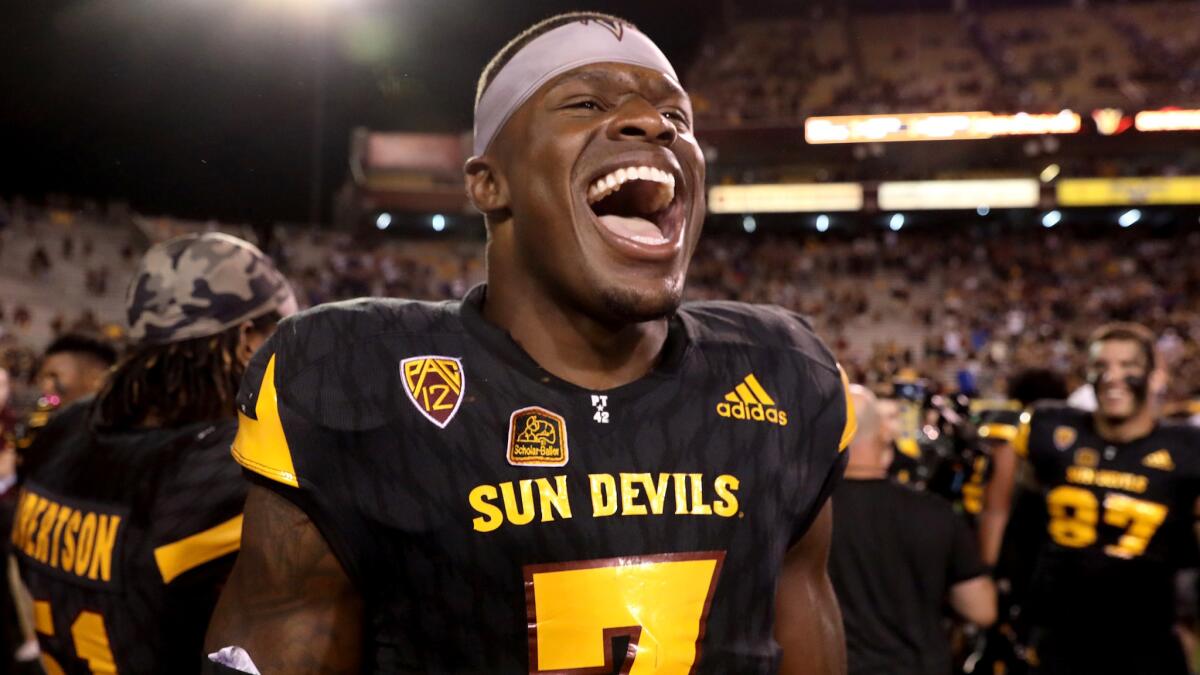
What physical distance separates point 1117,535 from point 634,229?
3547 mm

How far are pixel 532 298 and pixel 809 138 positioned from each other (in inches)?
835

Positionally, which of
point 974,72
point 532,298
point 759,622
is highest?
point 974,72

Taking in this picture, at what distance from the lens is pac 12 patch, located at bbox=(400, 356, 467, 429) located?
147 cm

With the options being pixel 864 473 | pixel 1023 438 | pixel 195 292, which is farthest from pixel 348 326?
pixel 1023 438

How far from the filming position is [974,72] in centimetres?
2381

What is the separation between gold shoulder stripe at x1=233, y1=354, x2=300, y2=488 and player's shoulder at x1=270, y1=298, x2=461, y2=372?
2.0 inches

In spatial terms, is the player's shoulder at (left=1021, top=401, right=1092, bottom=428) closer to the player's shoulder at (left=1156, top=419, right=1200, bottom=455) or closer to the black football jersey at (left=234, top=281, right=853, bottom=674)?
the player's shoulder at (left=1156, top=419, right=1200, bottom=455)

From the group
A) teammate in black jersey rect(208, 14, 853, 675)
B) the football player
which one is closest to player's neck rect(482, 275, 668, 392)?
teammate in black jersey rect(208, 14, 853, 675)

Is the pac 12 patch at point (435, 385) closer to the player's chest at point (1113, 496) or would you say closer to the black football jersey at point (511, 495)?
the black football jersey at point (511, 495)

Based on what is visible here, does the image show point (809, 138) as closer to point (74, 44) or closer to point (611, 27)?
point (74, 44)

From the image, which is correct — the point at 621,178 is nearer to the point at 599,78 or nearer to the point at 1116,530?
the point at 599,78

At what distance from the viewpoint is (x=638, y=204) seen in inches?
66.7

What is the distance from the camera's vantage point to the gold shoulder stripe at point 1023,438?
4.56 meters

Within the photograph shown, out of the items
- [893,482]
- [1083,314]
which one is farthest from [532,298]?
[1083,314]
